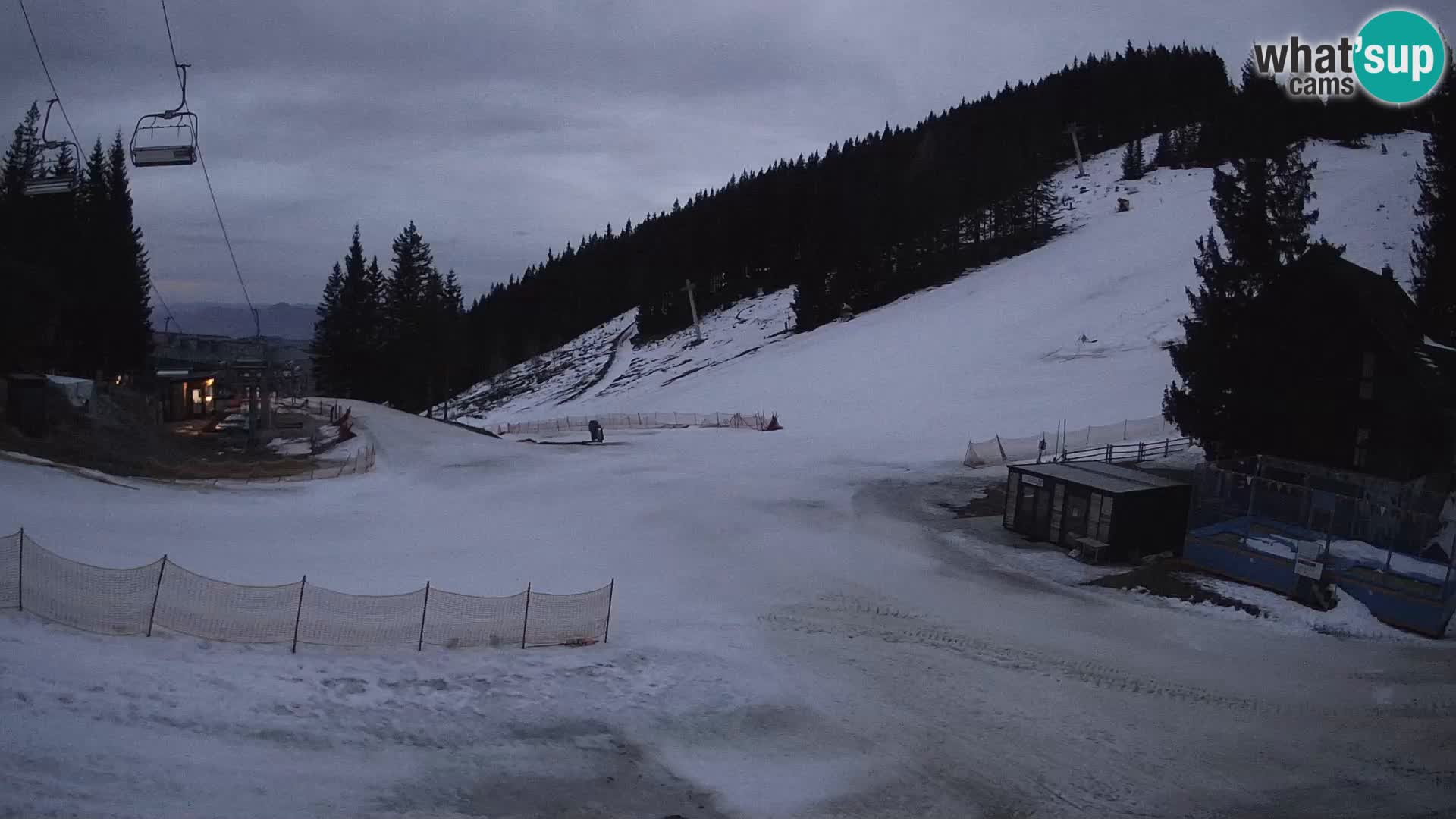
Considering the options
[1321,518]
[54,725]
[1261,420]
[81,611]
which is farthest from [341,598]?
[1261,420]

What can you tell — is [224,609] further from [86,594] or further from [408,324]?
[408,324]

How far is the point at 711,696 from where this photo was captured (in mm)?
13695

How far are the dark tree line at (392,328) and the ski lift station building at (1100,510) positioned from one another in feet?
184

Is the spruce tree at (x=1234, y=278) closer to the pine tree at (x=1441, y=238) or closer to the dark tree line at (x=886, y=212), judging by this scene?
the pine tree at (x=1441, y=238)

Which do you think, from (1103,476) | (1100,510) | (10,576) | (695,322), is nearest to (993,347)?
(1103,476)

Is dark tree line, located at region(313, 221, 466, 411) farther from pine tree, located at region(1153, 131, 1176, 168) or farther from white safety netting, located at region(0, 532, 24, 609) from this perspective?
pine tree, located at region(1153, 131, 1176, 168)

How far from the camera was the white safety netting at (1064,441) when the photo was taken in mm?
33719

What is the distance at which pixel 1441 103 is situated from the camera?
3247cm

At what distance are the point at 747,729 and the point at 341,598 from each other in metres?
7.32

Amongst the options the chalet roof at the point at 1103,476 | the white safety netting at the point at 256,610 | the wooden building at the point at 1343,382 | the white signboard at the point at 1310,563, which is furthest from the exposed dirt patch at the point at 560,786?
the wooden building at the point at 1343,382

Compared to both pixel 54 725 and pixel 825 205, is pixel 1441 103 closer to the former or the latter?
pixel 54 725

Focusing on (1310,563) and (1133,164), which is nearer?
(1310,563)

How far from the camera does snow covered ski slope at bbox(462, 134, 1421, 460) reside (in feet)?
143

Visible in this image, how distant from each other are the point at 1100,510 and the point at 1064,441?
1111 centimetres
